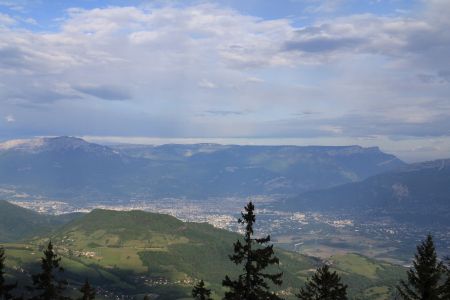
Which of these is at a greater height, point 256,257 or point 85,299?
point 256,257

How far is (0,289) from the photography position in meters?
44.5

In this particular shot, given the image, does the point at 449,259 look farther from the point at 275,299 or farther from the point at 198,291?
the point at 198,291

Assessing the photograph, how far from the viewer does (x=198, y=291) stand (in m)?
51.0

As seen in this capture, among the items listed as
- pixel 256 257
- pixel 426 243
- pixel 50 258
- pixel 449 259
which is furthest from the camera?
pixel 50 258

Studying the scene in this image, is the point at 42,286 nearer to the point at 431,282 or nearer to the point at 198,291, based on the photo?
the point at 198,291

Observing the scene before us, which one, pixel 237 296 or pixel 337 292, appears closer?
pixel 237 296

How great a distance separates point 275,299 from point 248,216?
269 inches

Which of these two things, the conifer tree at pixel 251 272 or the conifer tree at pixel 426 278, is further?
the conifer tree at pixel 426 278

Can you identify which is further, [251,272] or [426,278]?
[426,278]

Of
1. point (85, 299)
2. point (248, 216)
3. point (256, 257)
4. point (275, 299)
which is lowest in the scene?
point (85, 299)

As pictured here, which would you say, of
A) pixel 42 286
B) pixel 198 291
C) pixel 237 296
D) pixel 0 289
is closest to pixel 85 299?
pixel 42 286

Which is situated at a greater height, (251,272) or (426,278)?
(251,272)

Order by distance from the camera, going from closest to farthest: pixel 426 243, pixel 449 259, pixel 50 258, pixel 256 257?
pixel 256 257, pixel 426 243, pixel 449 259, pixel 50 258

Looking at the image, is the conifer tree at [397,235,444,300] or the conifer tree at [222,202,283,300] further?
the conifer tree at [397,235,444,300]
